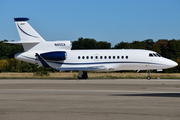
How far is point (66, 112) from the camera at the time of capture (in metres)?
9.56

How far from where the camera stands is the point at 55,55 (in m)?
35.1

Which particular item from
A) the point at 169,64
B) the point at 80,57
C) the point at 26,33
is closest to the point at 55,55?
the point at 80,57

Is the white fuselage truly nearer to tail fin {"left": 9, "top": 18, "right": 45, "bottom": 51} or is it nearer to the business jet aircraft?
the business jet aircraft

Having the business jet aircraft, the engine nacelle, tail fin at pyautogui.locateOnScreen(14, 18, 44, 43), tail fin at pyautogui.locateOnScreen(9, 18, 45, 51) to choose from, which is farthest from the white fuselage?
tail fin at pyautogui.locateOnScreen(14, 18, 44, 43)

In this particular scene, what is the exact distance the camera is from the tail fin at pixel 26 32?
36291 millimetres

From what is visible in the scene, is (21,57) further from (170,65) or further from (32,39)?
(170,65)

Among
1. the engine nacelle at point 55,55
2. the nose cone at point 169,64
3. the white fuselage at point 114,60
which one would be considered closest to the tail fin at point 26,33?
the white fuselage at point 114,60

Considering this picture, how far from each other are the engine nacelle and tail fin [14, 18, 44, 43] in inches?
95.7

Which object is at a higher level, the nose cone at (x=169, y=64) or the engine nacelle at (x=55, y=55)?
the engine nacelle at (x=55, y=55)

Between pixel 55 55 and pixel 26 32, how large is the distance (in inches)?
200

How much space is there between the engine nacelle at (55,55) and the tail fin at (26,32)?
2.43 metres

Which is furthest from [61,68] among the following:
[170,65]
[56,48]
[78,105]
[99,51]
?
[78,105]

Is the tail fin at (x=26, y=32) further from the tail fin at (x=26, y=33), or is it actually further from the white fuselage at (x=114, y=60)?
the white fuselage at (x=114, y=60)

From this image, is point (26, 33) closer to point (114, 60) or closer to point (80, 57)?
point (80, 57)
